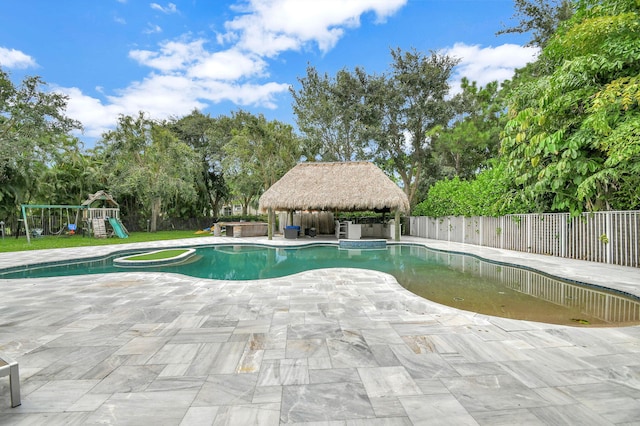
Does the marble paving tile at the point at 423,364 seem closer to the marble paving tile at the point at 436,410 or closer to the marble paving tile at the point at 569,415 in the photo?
the marble paving tile at the point at 436,410

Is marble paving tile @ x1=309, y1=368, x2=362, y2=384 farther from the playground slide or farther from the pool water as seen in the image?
the playground slide

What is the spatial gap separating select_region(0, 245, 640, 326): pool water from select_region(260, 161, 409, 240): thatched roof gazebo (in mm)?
3215

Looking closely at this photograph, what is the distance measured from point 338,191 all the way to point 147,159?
42.1 ft

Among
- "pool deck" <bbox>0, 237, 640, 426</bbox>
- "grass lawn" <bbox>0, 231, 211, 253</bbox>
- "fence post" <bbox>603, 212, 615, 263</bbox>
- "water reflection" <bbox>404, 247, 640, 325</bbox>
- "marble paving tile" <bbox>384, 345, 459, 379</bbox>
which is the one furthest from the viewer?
"grass lawn" <bbox>0, 231, 211, 253</bbox>

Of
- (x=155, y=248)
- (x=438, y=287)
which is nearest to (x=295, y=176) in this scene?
(x=155, y=248)

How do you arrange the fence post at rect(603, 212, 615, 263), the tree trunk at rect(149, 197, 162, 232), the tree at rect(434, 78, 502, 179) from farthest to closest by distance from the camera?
the tree trunk at rect(149, 197, 162, 232) < the tree at rect(434, 78, 502, 179) < the fence post at rect(603, 212, 615, 263)

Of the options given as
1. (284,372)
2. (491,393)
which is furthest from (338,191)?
(491,393)

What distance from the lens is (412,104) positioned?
701 inches

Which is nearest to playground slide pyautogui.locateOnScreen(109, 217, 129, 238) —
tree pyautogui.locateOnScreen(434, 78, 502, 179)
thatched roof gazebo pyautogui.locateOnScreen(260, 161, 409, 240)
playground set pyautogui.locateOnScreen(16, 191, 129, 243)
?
playground set pyautogui.locateOnScreen(16, 191, 129, 243)

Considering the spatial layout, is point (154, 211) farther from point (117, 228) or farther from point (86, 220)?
point (117, 228)

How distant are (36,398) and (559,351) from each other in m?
3.79

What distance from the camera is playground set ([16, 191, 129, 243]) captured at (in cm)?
1409

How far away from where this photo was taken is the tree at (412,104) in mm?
17359

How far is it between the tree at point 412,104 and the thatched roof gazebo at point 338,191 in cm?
533
